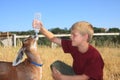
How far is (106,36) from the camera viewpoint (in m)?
20.1

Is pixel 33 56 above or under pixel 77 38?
under

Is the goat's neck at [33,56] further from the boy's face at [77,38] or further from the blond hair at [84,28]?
the blond hair at [84,28]

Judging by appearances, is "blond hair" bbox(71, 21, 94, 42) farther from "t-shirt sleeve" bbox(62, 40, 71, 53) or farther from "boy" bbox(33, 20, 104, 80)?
"t-shirt sleeve" bbox(62, 40, 71, 53)

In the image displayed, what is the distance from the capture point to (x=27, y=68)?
6566mm

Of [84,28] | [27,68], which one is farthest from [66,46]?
[27,68]

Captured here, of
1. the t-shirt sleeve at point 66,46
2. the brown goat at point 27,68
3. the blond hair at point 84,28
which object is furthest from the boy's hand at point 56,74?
the brown goat at point 27,68

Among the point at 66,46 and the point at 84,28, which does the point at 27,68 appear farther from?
the point at 84,28

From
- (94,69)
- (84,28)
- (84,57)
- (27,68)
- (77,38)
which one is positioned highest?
(84,28)

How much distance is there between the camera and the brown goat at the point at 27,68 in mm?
6480

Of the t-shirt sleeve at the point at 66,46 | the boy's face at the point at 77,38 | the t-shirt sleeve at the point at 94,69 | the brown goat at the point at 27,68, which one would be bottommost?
the brown goat at the point at 27,68

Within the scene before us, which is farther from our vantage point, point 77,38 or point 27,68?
point 27,68

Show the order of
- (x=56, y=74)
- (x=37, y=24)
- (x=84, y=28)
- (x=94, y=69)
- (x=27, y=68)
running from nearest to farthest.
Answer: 1. (x=94, y=69)
2. (x=84, y=28)
3. (x=56, y=74)
4. (x=37, y=24)
5. (x=27, y=68)

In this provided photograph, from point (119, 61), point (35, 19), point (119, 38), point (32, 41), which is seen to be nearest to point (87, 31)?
point (35, 19)

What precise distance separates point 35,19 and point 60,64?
2.55 feet
